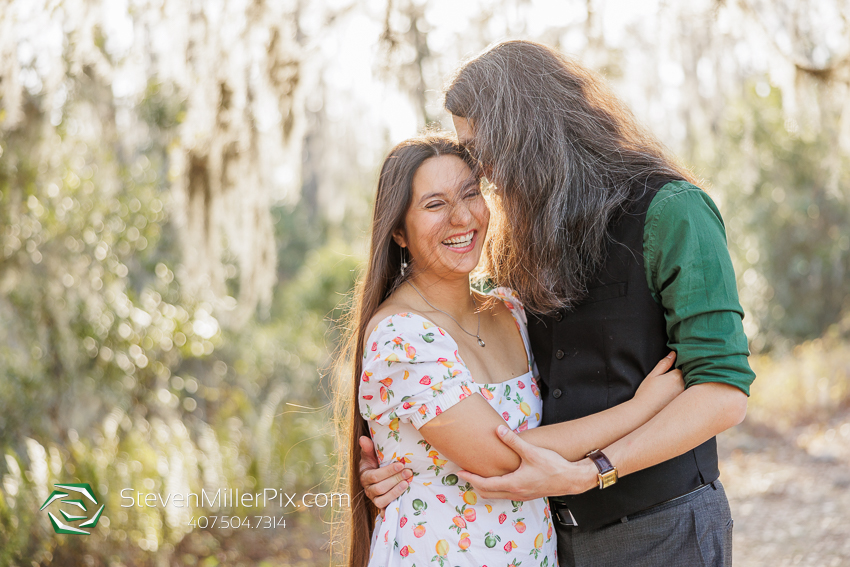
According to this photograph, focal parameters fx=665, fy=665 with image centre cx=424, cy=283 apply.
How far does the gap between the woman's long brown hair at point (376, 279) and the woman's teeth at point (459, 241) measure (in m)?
0.16

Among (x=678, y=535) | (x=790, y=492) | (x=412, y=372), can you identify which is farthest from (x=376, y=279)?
(x=790, y=492)

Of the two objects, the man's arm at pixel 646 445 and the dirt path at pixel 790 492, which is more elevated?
the man's arm at pixel 646 445

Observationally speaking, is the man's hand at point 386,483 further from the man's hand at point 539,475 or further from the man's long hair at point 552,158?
the man's long hair at point 552,158

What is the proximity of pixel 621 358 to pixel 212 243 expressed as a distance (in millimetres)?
3099

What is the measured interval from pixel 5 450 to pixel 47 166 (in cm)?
198

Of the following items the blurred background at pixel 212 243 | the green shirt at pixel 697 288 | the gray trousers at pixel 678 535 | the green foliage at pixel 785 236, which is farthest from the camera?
the green foliage at pixel 785 236

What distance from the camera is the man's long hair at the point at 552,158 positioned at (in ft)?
5.57

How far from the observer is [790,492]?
5664mm

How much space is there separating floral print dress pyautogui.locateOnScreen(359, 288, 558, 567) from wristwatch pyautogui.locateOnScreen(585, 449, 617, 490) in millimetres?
253

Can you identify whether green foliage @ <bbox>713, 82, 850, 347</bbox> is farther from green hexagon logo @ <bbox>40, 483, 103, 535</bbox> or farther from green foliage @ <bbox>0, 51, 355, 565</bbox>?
green hexagon logo @ <bbox>40, 483, 103, 535</bbox>

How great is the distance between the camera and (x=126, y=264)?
18.9 feet

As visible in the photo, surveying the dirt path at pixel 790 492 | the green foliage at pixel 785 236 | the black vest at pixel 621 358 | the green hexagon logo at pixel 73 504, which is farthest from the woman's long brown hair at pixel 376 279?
the green foliage at pixel 785 236

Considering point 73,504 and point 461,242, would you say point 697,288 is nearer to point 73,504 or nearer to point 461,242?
point 461,242

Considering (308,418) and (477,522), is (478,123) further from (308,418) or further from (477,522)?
(308,418)
